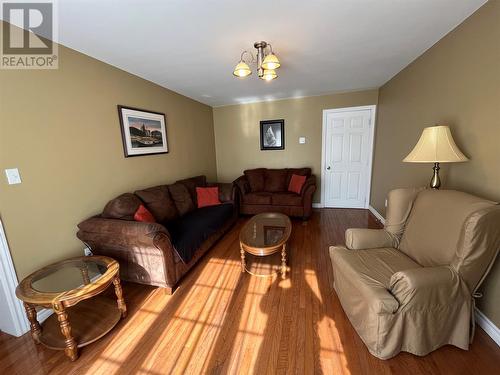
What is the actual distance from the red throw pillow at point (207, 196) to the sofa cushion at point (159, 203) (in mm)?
582

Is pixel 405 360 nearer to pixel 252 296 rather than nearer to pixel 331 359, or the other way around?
pixel 331 359

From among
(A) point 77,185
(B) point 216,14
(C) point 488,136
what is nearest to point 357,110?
(C) point 488,136

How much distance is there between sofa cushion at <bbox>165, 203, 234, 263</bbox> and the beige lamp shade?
222cm

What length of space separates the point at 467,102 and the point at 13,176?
362 centimetres

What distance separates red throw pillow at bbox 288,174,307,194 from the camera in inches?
152

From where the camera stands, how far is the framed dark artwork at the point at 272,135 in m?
4.42

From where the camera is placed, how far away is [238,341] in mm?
1481

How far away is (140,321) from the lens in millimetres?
1692

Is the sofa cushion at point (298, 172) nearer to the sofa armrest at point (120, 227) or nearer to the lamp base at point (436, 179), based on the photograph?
the lamp base at point (436, 179)

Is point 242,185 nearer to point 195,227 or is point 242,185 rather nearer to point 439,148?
point 195,227

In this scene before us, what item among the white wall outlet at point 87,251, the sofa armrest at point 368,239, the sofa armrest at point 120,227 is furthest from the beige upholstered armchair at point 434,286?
the white wall outlet at point 87,251

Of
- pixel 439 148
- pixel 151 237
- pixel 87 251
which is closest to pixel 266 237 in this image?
pixel 151 237

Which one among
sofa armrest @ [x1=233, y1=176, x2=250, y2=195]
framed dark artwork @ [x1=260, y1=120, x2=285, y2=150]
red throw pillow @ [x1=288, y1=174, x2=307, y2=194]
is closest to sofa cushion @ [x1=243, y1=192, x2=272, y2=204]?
sofa armrest @ [x1=233, y1=176, x2=250, y2=195]

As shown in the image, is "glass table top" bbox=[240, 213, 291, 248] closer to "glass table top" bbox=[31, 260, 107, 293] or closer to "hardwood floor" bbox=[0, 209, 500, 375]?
"hardwood floor" bbox=[0, 209, 500, 375]
